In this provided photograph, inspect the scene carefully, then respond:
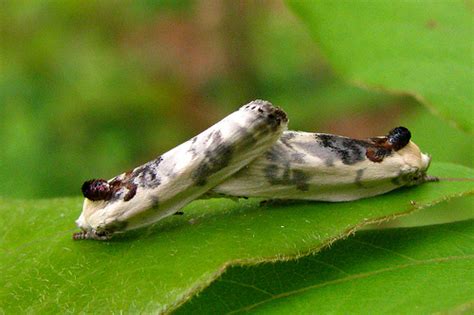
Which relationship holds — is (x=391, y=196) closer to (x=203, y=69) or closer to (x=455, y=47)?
(x=455, y=47)

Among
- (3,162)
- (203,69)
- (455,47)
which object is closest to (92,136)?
(3,162)

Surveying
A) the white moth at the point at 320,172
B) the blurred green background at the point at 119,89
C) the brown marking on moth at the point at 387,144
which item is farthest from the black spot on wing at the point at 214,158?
the blurred green background at the point at 119,89

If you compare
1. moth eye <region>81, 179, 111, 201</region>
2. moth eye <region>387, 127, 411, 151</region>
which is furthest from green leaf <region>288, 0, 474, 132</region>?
moth eye <region>81, 179, 111, 201</region>

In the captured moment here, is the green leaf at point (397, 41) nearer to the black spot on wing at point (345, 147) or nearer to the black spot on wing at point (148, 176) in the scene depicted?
the black spot on wing at point (345, 147)

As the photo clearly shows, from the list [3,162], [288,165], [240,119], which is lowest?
[3,162]

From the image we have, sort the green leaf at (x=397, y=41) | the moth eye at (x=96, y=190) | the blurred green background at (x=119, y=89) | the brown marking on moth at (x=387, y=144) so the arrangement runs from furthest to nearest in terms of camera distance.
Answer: the blurred green background at (x=119, y=89) → the green leaf at (x=397, y=41) → the brown marking on moth at (x=387, y=144) → the moth eye at (x=96, y=190)

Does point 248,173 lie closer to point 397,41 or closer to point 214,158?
point 214,158
